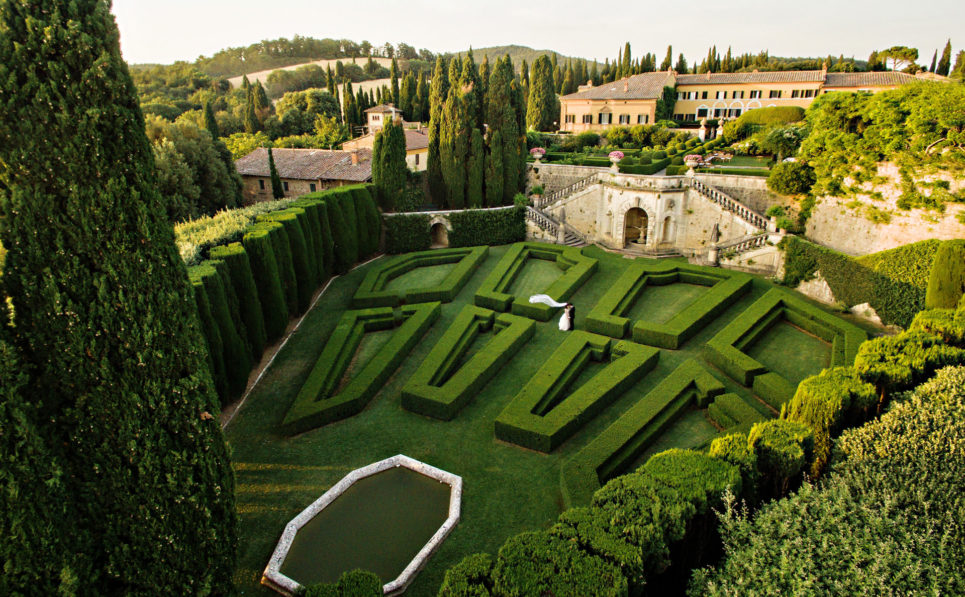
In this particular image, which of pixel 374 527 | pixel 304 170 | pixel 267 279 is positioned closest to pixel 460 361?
pixel 267 279

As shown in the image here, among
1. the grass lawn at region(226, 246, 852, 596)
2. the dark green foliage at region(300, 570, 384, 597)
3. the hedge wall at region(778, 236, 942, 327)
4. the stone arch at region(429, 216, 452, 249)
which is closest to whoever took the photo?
the dark green foliage at region(300, 570, 384, 597)

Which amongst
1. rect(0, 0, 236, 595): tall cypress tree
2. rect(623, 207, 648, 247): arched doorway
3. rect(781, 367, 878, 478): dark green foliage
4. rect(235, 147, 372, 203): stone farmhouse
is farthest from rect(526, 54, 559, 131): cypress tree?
rect(0, 0, 236, 595): tall cypress tree

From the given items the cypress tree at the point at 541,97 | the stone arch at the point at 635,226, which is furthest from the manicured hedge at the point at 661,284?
the cypress tree at the point at 541,97

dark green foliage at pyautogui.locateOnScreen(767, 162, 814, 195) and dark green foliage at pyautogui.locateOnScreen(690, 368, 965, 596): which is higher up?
dark green foliage at pyautogui.locateOnScreen(767, 162, 814, 195)

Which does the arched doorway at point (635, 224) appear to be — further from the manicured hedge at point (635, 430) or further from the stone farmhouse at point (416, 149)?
the manicured hedge at point (635, 430)

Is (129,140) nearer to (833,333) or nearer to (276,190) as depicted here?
(833,333)

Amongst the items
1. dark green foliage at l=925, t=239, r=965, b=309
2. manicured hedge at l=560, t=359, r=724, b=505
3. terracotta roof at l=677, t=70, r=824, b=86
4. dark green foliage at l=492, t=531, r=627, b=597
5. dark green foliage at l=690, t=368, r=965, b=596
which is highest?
terracotta roof at l=677, t=70, r=824, b=86

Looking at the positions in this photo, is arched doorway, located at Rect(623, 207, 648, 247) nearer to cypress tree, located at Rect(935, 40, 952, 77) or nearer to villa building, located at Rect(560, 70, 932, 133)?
villa building, located at Rect(560, 70, 932, 133)
